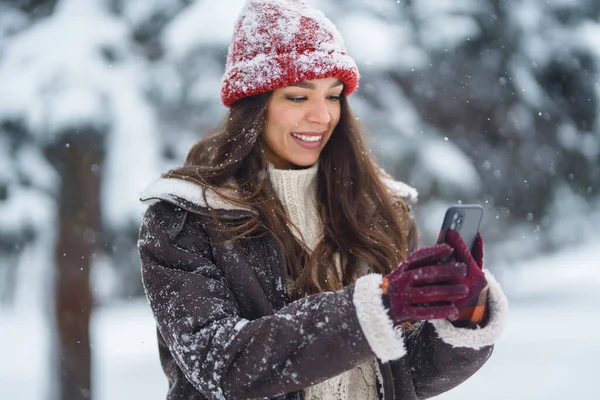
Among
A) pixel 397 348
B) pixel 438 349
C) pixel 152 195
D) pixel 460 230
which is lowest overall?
pixel 438 349

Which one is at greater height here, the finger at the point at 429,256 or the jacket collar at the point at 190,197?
the jacket collar at the point at 190,197

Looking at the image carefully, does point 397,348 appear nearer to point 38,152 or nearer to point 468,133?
point 38,152

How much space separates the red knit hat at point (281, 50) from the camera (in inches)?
87.7

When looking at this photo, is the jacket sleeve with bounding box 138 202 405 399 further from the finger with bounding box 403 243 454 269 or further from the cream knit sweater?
the cream knit sweater

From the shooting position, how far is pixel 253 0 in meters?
2.41

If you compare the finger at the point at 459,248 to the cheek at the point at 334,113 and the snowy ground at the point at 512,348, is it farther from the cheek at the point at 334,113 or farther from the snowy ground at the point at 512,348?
the snowy ground at the point at 512,348

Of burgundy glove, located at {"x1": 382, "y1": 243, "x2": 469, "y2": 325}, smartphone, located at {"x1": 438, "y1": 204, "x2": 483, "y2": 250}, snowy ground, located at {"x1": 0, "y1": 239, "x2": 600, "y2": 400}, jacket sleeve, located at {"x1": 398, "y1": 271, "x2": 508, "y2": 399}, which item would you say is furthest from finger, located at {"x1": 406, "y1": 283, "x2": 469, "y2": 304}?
snowy ground, located at {"x1": 0, "y1": 239, "x2": 600, "y2": 400}

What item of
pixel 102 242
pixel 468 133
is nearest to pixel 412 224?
pixel 102 242

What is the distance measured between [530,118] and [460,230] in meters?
4.91

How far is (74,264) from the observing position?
5059 millimetres

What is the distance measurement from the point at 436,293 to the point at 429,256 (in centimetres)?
9

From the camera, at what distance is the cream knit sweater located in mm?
2105

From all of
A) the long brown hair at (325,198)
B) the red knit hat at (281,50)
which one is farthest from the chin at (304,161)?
the red knit hat at (281,50)

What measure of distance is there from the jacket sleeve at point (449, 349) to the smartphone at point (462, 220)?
7.5 inches
